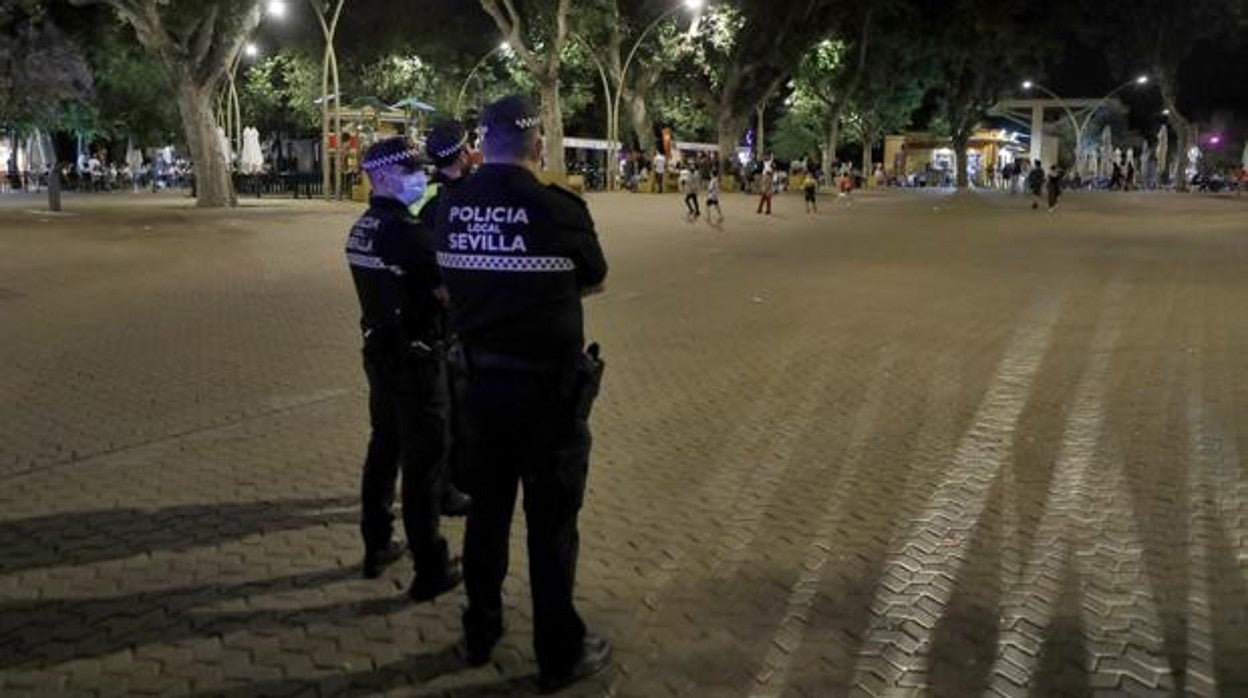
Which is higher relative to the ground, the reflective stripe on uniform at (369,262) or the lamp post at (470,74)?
the lamp post at (470,74)

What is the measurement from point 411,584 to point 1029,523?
3.07 m

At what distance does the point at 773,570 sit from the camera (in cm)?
527

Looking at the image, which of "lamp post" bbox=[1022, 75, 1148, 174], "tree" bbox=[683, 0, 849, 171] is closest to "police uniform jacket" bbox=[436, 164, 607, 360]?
"tree" bbox=[683, 0, 849, 171]

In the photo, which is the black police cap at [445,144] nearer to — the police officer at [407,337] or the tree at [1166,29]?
the police officer at [407,337]

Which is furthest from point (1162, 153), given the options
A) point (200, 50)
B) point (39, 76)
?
point (39, 76)

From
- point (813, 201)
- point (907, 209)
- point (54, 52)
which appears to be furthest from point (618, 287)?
point (54, 52)

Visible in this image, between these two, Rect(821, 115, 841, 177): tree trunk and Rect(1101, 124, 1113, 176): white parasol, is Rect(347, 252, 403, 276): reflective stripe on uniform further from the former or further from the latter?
Rect(1101, 124, 1113, 176): white parasol

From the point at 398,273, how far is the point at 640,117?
1803 inches

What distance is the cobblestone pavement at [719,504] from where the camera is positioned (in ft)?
14.2

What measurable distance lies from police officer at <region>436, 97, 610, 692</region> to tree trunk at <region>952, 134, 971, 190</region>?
198 feet

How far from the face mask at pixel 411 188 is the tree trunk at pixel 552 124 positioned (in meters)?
32.6

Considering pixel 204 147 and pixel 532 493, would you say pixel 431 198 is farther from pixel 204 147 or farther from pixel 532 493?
pixel 204 147

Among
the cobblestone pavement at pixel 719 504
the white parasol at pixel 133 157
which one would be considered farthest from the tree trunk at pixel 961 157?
the cobblestone pavement at pixel 719 504

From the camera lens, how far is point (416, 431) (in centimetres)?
475
